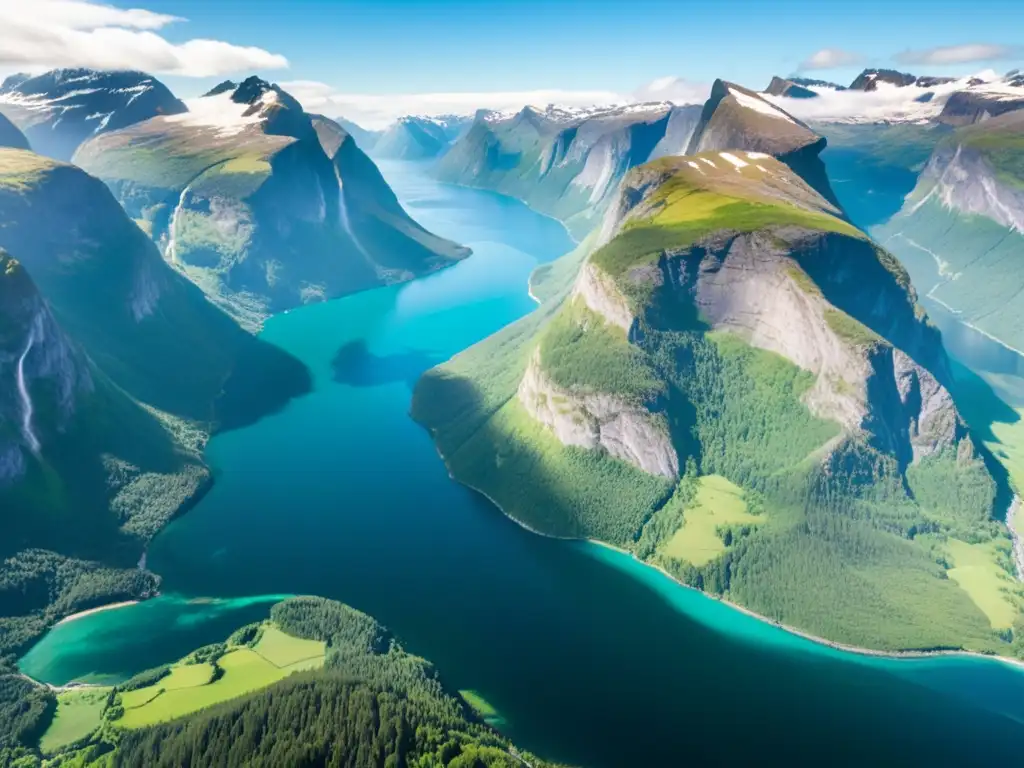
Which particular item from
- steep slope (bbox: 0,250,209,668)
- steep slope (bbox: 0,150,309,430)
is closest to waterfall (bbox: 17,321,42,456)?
steep slope (bbox: 0,250,209,668)

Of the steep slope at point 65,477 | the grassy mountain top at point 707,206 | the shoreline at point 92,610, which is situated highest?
the grassy mountain top at point 707,206

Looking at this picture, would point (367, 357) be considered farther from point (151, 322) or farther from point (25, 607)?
point (25, 607)

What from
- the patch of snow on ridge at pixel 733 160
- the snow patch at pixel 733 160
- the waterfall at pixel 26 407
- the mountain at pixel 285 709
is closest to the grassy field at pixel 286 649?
the mountain at pixel 285 709

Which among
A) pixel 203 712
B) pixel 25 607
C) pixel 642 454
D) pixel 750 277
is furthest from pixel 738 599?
pixel 25 607

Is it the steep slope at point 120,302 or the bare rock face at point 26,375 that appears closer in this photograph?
the bare rock face at point 26,375

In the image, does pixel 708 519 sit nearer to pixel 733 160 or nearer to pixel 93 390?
pixel 733 160

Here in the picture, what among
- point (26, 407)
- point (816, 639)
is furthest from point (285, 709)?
point (26, 407)

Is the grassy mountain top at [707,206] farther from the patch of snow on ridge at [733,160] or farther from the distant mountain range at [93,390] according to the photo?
the distant mountain range at [93,390]

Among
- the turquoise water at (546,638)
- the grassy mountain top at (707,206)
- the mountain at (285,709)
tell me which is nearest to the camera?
the mountain at (285,709)
